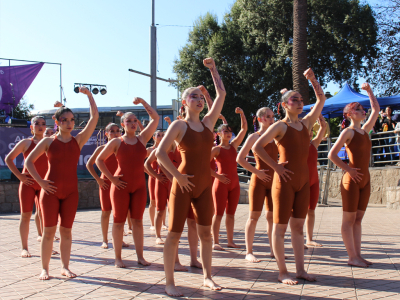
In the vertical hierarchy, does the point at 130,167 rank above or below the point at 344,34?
below

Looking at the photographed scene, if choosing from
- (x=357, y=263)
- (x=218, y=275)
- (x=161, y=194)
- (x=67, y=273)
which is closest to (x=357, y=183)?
(x=357, y=263)

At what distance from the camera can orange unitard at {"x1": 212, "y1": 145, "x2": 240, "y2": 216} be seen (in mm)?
6828

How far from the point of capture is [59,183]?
16.4 ft

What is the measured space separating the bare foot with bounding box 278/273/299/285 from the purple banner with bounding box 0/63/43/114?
1664 centimetres

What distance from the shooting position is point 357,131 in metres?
5.66

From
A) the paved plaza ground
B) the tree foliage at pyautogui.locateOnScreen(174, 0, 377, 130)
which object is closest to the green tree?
the tree foliage at pyautogui.locateOnScreen(174, 0, 377, 130)

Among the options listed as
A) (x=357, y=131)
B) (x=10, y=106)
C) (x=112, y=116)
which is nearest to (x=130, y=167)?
(x=357, y=131)

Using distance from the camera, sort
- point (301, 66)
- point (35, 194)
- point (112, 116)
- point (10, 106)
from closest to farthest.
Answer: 1. point (35, 194)
2. point (301, 66)
3. point (10, 106)
4. point (112, 116)

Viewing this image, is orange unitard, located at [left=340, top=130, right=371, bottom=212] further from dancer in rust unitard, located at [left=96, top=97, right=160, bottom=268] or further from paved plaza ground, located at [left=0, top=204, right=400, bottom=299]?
dancer in rust unitard, located at [left=96, top=97, right=160, bottom=268]

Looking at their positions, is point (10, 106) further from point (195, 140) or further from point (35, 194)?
point (195, 140)

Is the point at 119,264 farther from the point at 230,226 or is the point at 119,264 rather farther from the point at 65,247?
the point at 230,226

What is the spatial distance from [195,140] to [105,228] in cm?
359

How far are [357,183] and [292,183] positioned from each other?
1319 millimetres

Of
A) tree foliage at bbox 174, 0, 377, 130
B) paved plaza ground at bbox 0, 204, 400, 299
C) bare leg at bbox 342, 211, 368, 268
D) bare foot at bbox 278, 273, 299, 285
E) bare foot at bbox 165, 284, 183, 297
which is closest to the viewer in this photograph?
bare foot at bbox 165, 284, 183, 297
